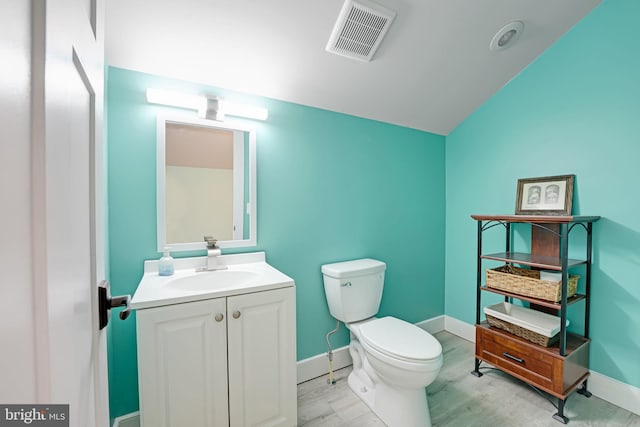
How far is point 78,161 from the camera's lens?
1.58 ft

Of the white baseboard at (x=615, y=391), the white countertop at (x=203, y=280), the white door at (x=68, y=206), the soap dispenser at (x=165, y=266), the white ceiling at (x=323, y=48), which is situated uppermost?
the white ceiling at (x=323, y=48)

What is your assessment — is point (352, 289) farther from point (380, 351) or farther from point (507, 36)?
point (507, 36)

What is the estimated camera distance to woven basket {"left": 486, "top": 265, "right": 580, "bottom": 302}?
1.59 m

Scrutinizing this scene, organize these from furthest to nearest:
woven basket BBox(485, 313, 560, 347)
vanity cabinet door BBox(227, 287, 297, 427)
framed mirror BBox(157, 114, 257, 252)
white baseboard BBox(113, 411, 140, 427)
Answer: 1. woven basket BBox(485, 313, 560, 347)
2. framed mirror BBox(157, 114, 257, 252)
3. white baseboard BBox(113, 411, 140, 427)
4. vanity cabinet door BBox(227, 287, 297, 427)

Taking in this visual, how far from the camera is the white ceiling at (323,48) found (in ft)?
4.22

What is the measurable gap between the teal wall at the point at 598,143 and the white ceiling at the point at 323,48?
6.6 inches

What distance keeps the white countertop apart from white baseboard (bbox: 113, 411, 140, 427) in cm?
70

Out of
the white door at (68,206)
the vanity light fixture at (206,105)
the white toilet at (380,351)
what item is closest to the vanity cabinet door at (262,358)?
the white toilet at (380,351)

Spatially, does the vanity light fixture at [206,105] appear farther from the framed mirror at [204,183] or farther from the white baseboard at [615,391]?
the white baseboard at [615,391]

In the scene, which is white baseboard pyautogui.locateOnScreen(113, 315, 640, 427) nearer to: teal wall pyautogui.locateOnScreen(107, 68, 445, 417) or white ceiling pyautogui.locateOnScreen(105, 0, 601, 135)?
teal wall pyautogui.locateOnScreen(107, 68, 445, 417)

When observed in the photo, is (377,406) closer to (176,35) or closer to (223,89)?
(223,89)

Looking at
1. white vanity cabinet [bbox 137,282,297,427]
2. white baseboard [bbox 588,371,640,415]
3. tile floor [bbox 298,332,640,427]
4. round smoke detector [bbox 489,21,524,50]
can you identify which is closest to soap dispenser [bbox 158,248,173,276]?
white vanity cabinet [bbox 137,282,297,427]

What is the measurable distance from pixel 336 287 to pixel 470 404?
110cm

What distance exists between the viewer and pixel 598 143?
171 cm
